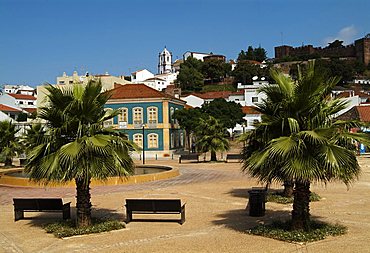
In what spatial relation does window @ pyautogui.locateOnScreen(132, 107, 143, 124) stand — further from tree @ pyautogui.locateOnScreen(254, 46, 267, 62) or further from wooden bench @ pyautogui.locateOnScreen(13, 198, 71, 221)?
tree @ pyautogui.locateOnScreen(254, 46, 267, 62)

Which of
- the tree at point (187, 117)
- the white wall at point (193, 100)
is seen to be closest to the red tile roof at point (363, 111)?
the tree at point (187, 117)

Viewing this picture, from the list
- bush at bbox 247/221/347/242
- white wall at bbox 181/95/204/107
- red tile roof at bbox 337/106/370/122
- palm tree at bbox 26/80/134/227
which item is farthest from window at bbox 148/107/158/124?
bush at bbox 247/221/347/242

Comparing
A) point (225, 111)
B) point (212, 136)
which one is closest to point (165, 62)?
point (225, 111)

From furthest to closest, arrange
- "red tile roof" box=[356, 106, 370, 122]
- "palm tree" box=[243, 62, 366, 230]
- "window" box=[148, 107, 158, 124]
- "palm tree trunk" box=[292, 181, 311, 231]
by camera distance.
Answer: "window" box=[148, 107, 158, 124] < "red tile roof" box=[356, 106, 370, 122] < "palm tree trunk" box=[292, 181, 311, 231] < "palm tree" box=[243, 62, 366, 230]

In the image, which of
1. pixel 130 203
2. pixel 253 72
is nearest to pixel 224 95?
pixel 253 72

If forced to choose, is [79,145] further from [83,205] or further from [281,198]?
[281,198]

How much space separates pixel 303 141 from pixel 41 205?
775cm

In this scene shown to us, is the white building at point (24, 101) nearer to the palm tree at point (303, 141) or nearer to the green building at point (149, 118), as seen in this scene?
the green building at point (149, 118)

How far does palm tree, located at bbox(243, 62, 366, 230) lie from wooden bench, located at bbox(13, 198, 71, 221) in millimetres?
5594

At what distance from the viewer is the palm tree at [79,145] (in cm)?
1041

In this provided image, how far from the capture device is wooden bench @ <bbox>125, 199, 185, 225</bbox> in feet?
39.0

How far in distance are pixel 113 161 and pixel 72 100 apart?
1.83 m

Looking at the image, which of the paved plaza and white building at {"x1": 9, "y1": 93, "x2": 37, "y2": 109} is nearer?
the paved plaza

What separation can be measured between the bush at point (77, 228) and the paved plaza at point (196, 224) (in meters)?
0.21
